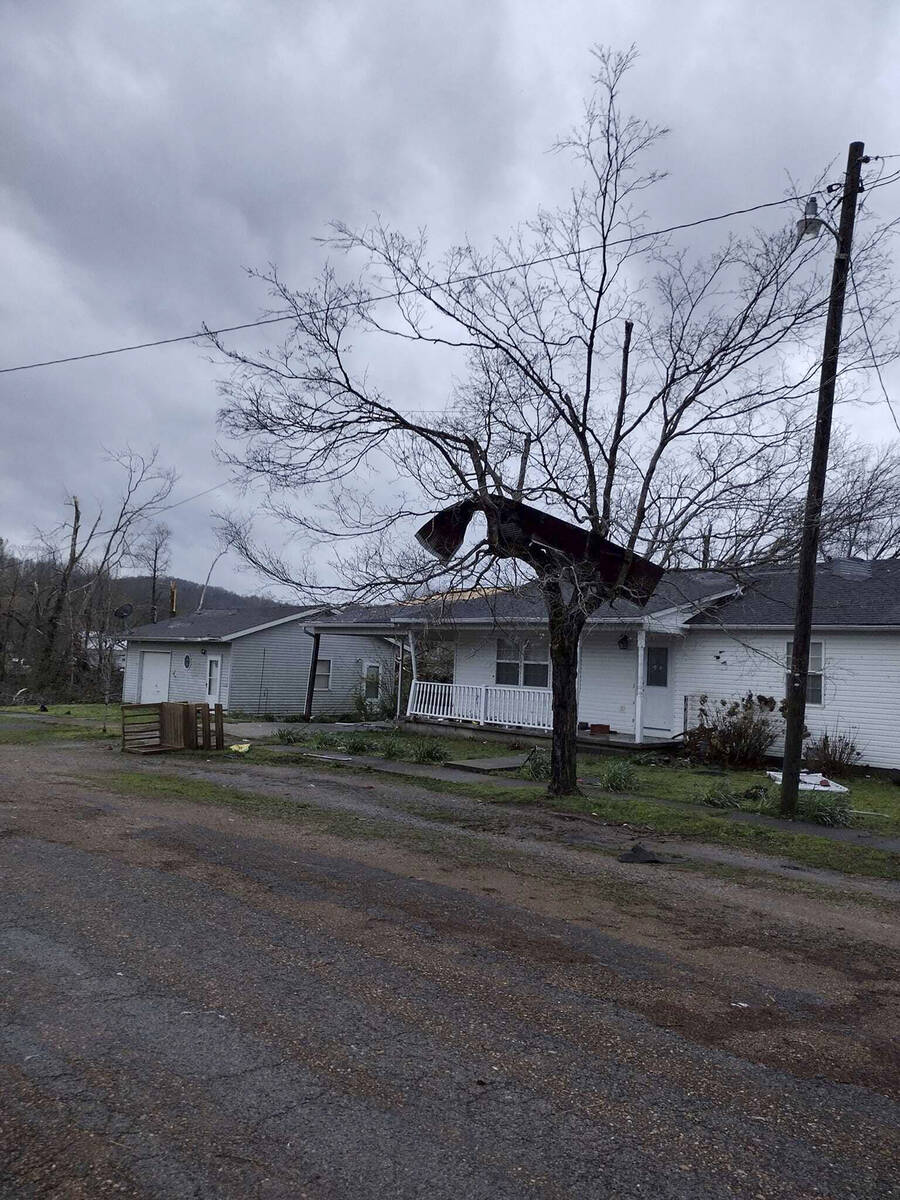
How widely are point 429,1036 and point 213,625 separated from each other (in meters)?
29.8

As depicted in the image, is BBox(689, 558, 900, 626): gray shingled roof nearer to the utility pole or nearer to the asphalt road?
the utility pole

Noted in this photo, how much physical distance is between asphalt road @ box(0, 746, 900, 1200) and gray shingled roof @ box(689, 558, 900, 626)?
11785mm

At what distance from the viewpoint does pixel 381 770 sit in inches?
620

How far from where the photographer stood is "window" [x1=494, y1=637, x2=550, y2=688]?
75.6 feet

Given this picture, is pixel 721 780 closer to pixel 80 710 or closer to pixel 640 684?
pixel 640 684

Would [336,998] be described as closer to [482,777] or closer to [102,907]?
[102,907]

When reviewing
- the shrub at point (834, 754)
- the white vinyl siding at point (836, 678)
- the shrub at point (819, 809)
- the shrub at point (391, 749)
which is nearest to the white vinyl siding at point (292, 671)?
the shrub at point (391, 749)

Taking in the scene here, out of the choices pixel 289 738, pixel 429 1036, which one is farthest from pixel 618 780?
pixel 429 1036

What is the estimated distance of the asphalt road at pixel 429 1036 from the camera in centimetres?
315

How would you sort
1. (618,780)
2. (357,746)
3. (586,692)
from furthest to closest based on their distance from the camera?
(586,692) → (357,746) → (618,780)

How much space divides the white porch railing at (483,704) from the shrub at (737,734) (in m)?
3.61

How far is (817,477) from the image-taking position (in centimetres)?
1130

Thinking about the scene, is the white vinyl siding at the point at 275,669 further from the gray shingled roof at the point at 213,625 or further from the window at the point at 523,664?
the window at the point at 523,664

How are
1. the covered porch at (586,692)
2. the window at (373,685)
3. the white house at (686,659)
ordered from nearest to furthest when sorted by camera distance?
1. the white house at (686,659)
2. the covered porch at (586,692)
3. the window at (373,685)
